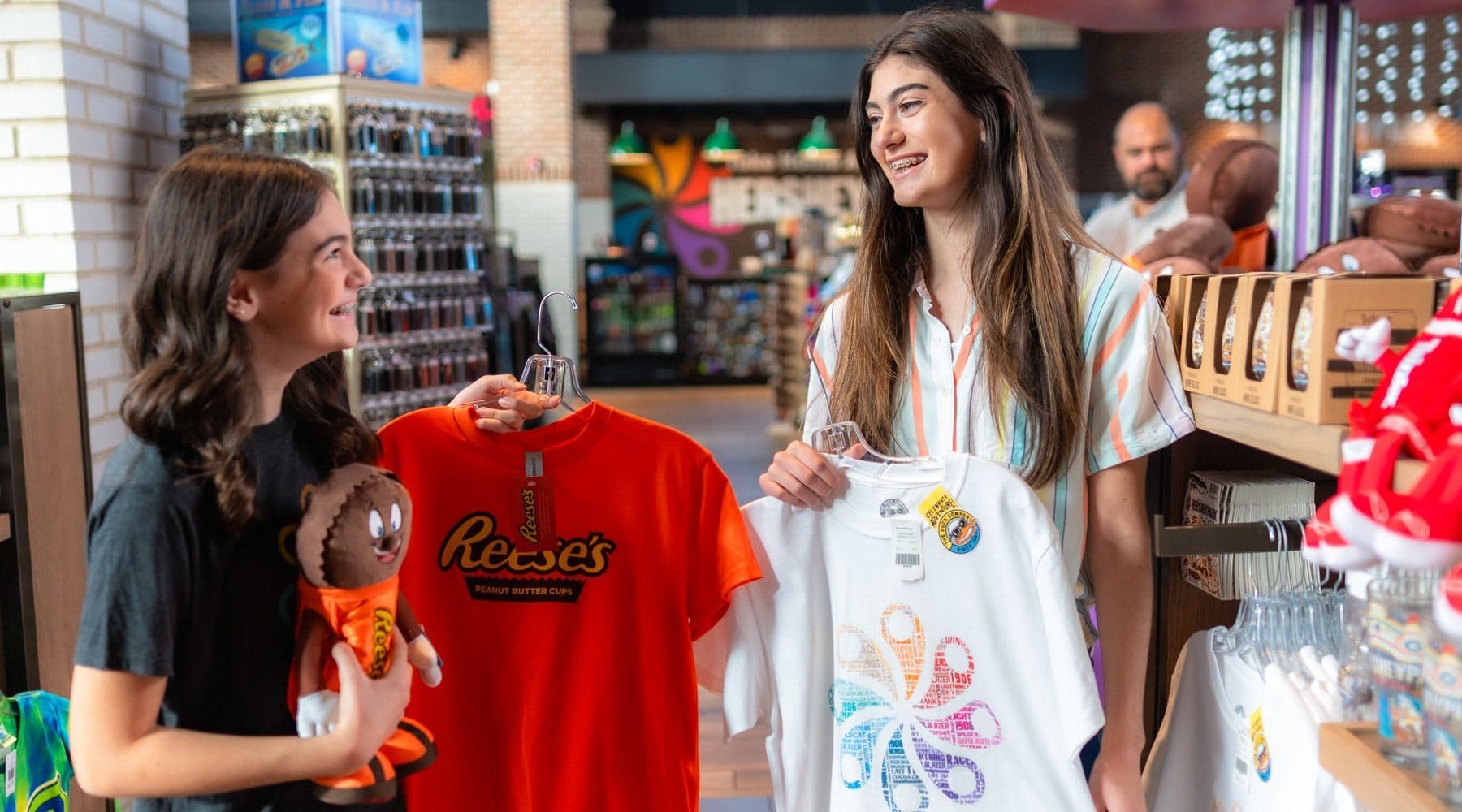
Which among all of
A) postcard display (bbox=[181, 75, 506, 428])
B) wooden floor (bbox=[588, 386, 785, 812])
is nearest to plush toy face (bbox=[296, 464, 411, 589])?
wooden floor (bbox=[588, 386, 785, 812])

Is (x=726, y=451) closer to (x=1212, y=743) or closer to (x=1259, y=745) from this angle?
(x=1212, y=743)

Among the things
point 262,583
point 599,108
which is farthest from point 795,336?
point 262,583

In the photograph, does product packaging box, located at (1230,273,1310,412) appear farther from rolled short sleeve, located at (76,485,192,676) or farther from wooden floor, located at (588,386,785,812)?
wooden floor, located at (588,386,785,812)

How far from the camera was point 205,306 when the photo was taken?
4.01 feet

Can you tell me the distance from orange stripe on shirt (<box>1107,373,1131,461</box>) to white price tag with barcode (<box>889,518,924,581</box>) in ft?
1.01

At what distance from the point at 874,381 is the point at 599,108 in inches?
523

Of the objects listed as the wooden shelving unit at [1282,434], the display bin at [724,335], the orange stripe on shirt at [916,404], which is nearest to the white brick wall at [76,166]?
the orange stripe on shirt at [916,404]

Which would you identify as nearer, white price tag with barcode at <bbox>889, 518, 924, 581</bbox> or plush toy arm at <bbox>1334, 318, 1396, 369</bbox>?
plush toy arm at <bbox>1334, 318, 1396, 369</bbox>

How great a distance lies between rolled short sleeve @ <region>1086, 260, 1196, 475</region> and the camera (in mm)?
1677

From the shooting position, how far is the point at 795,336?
30.8 feet

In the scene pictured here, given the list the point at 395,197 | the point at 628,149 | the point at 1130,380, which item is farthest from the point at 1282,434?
the point at 628,149

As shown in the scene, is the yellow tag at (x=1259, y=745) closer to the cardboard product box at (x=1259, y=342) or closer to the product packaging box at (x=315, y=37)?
→ the cardboard product box at (x=1259, y=342)

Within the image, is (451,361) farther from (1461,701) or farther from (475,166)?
(1461,701)

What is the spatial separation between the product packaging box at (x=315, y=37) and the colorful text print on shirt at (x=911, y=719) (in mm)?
4009
